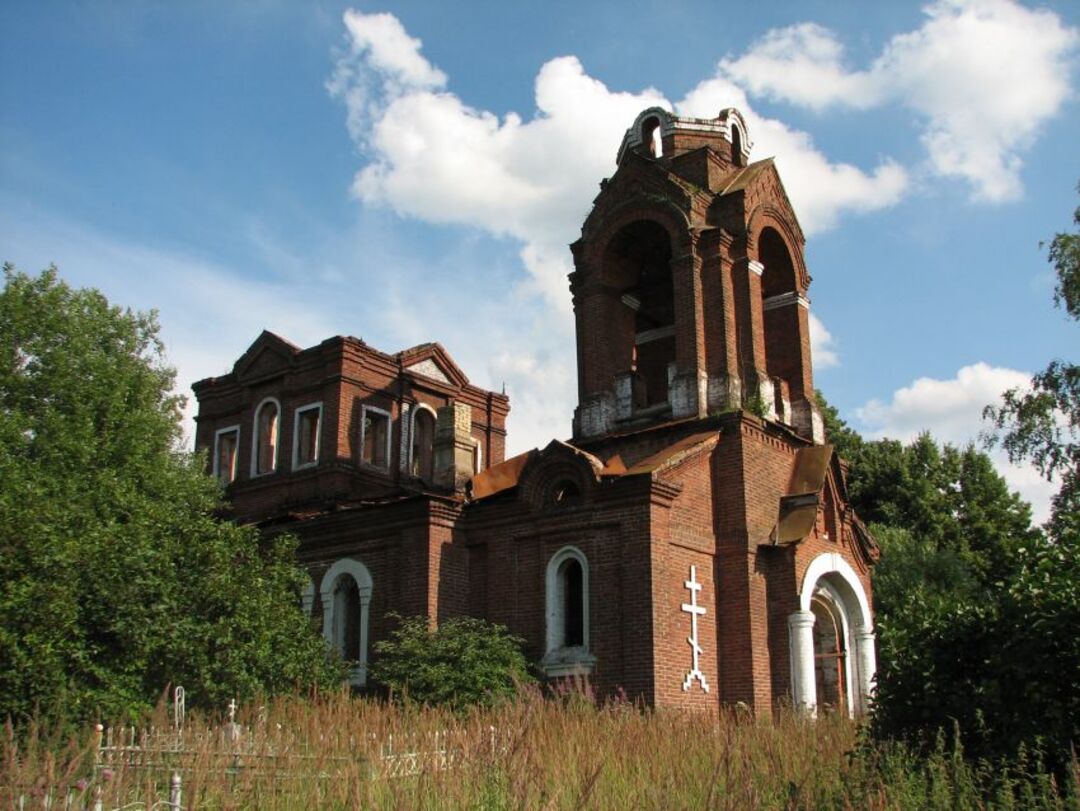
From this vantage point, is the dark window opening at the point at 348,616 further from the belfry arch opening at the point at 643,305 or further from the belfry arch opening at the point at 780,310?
the belfry arch opening at the point at 780,310

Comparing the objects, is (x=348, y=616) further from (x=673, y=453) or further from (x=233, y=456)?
(x=233, y=456)

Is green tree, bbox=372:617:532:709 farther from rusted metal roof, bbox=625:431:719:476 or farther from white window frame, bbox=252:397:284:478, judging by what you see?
white window frame, bbox=252:397:284:478

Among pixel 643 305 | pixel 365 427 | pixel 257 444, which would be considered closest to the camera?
pixel 643 305

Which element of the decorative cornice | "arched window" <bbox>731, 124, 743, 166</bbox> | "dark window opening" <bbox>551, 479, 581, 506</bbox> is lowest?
"dark window opening" <bbox>551, 479, 581, 506</bbox>

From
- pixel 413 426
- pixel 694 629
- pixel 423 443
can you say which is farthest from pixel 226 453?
pixel 694 629

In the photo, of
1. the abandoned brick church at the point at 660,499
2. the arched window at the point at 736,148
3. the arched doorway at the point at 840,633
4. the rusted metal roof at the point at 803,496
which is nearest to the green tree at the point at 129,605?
the abandoned brick church at the point at 660,499

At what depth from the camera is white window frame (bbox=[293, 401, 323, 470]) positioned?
81.5 ft

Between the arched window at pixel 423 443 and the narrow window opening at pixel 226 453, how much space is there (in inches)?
164

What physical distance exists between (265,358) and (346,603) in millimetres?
8456

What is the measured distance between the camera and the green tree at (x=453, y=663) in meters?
16.3

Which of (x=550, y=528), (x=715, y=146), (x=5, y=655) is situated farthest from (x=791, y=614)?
(x=5, y=655)

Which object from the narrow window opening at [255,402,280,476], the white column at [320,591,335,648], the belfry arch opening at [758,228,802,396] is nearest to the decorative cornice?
the belfry arch opening at [758,228,802,396]

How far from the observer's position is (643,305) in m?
22.4

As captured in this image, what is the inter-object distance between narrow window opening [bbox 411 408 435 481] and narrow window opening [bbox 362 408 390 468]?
Answer: 0.90 meters
